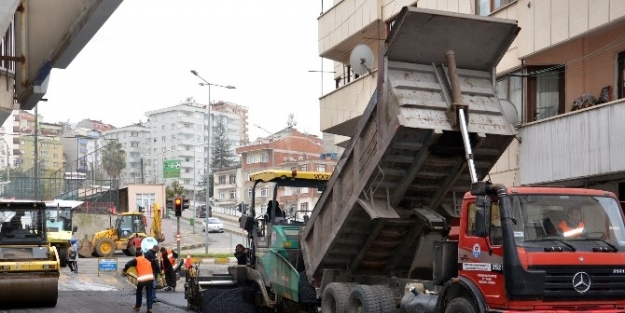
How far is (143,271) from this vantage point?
Answer: 51.9 feet

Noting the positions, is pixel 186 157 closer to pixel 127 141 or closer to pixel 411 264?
pixel 127 141

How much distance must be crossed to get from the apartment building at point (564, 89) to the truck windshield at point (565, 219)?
242 inches

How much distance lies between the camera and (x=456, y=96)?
403 inches

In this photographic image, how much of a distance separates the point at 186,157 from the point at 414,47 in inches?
5049

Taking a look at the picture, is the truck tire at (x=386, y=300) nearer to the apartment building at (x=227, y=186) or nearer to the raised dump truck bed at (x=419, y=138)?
the raised dump truck bed at (x=419, y=138)

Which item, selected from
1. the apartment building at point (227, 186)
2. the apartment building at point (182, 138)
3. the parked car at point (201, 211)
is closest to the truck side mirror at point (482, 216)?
the parked car at point (201, 211)

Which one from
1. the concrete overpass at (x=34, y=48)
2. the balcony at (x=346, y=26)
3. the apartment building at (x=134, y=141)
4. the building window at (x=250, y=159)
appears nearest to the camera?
the concrete overpass at (x=34, y=48)

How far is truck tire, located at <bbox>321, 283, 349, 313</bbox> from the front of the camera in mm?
11273

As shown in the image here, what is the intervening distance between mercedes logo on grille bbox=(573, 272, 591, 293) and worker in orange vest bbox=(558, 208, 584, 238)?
1.44ft

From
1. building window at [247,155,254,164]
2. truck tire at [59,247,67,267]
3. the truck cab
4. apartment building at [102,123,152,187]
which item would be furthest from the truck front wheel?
apartment building at [102,123,152,187]

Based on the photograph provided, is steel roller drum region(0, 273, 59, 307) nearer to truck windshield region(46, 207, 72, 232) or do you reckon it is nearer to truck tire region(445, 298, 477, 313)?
truck tire region(445, 298, 477, 313)

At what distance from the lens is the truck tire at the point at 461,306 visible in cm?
890

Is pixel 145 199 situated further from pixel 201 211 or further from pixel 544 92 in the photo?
pixel 544 92

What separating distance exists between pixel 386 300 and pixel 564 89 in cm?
907
